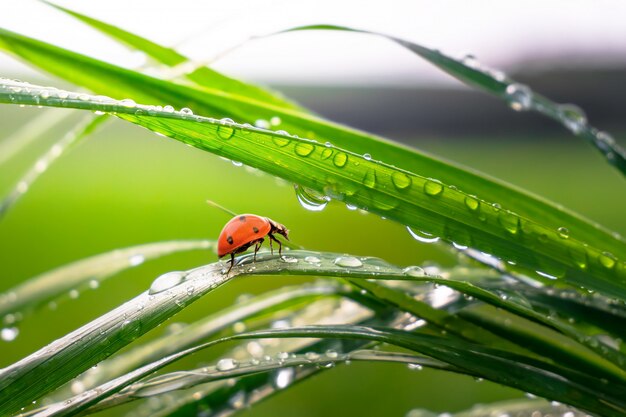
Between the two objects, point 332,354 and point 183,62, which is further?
point 183,62

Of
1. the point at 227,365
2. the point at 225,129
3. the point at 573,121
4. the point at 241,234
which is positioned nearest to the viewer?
the point at 225,129

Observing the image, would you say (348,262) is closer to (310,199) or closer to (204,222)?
(310,199)

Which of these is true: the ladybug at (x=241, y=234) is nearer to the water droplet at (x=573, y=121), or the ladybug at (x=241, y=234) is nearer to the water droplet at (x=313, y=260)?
the water droplet at (x=313, y=260)

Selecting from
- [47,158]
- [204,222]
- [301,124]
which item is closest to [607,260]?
[301,124]

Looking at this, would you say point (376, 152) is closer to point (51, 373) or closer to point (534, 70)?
point (51, 373)

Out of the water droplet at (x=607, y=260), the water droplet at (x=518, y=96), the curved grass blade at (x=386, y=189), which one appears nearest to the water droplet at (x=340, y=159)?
the curved grass blade at (x=386, y=189)

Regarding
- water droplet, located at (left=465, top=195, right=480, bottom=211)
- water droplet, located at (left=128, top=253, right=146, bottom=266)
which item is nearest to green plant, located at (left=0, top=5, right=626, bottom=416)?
water droplet, located at (left=465, top=195, right=480, bottom=211)
